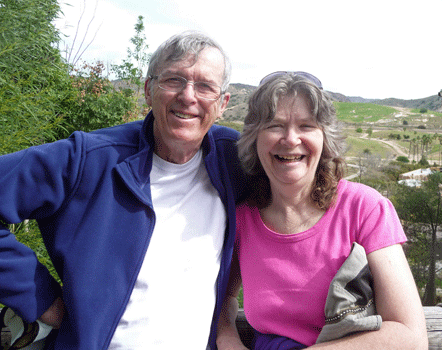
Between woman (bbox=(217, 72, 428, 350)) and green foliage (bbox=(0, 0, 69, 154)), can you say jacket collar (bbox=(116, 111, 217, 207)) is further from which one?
green foliage (bbox=(0, 0, 69, 154))

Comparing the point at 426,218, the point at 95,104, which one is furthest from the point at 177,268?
the point at 426,218

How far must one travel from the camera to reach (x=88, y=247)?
4.56ft

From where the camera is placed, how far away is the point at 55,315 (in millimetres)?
1461

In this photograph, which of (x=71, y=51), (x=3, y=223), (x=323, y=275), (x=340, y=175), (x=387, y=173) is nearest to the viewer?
(x=3, y=223)

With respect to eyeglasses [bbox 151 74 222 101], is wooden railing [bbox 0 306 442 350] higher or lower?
lower

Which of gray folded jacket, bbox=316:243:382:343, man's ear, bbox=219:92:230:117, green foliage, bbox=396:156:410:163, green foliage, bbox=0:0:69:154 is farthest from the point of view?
green foliage, bbox=396:156:410:163

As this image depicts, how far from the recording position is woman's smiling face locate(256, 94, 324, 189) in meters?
1.52

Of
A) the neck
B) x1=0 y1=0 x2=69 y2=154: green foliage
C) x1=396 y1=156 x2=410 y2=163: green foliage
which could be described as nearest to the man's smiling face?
the neck

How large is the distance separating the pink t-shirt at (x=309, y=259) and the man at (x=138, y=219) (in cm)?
18

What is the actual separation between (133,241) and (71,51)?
5.66 meters

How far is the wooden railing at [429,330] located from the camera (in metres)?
1.61

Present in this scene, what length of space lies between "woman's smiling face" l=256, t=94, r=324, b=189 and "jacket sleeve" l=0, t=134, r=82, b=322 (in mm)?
806

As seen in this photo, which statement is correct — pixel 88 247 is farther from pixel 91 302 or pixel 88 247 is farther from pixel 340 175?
pixel 340 175

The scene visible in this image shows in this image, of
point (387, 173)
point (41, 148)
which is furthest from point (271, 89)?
point (387, 173)
